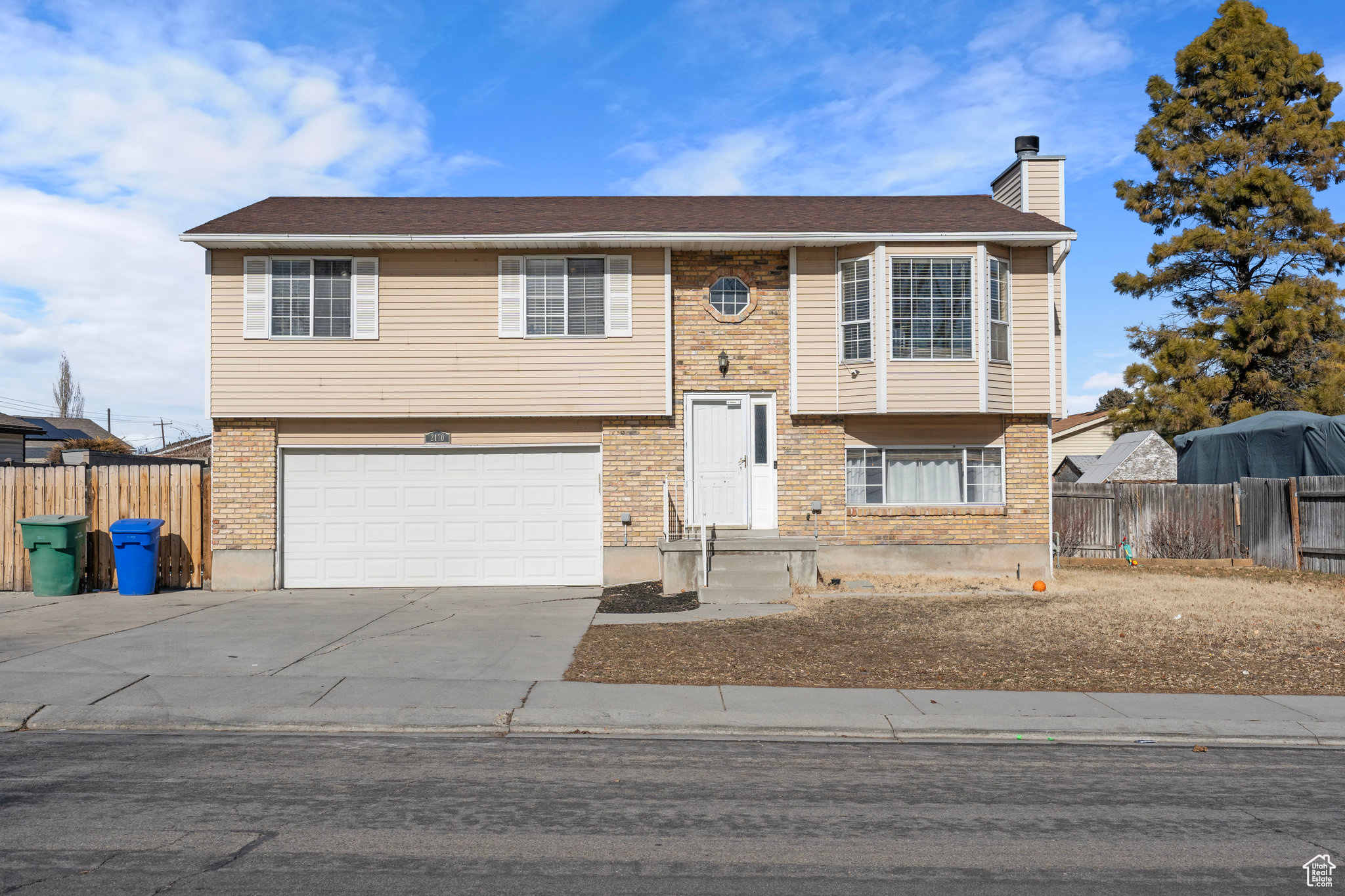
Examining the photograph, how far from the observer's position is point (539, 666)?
893 centimetres

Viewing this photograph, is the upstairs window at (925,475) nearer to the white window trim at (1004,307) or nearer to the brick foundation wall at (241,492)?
the white window trim at (1004,307)

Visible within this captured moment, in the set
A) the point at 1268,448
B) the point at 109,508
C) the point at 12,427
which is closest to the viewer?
the point at 109,508

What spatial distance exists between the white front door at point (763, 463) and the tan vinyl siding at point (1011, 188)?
235 inches

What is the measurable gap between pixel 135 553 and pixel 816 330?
36.5ft

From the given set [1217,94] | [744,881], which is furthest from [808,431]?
[1217,94]

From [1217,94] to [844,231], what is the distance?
674 inches

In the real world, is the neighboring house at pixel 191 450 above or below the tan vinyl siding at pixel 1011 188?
below

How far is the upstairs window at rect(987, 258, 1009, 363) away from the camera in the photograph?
14.7 m

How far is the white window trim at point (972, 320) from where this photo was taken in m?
14.4

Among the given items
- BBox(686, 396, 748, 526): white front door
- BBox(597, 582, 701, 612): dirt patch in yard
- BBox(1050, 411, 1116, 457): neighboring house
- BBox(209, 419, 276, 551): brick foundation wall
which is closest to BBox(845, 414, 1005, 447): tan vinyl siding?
BBox(686, 396, 748, 526): white front door

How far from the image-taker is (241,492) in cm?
1445

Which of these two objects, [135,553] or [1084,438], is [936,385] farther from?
[1084,438]

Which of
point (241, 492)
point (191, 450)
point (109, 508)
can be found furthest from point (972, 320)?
point (191, 450)

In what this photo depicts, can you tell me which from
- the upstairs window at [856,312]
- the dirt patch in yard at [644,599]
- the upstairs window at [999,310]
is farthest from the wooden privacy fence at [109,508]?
the upstairs window at [999,310]
